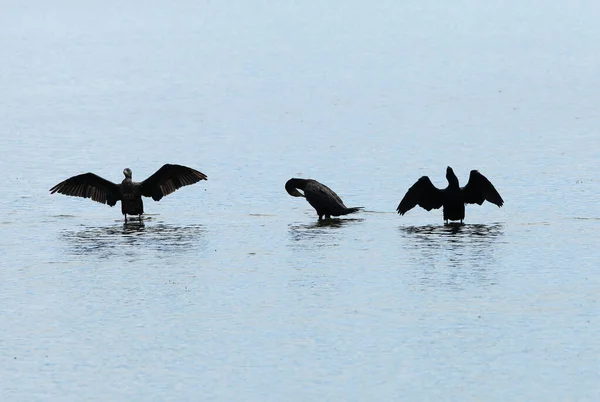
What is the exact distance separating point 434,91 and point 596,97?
5165 mm

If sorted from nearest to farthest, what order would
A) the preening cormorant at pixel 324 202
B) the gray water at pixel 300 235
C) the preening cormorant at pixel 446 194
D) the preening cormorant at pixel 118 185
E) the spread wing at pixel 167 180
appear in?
the gray water at pixel 300 235 < the preening cormorant at pixel 446 194 < the preening cormorant at pixel 324 202 < the preening cormorant at pixel 118 185 < the spread wing at pixel 167 180

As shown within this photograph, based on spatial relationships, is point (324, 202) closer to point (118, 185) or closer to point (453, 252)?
point (118, 185)

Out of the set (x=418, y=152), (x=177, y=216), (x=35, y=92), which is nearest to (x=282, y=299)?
(x=177, y=216)

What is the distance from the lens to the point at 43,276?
1739cm

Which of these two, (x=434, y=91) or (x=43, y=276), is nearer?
(x=43, y=276)

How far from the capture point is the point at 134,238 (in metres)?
20.4

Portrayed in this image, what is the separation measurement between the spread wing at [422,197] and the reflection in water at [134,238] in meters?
3.33

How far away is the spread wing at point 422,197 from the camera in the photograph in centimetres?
2172

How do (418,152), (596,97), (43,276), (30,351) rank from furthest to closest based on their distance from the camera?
(596,97)
(418,152)
(43,276)
(30,351)

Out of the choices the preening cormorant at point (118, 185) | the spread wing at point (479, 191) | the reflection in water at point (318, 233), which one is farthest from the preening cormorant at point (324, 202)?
the preening cormorant at point (118, 185)

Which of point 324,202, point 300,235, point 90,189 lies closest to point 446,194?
point 324,202

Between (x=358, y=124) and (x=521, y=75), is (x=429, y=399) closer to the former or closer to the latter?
(x=358, y=124)

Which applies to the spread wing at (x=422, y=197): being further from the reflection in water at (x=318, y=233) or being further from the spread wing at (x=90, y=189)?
the spread wing at (x=90, y=189)

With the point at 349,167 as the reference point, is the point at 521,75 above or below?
above
